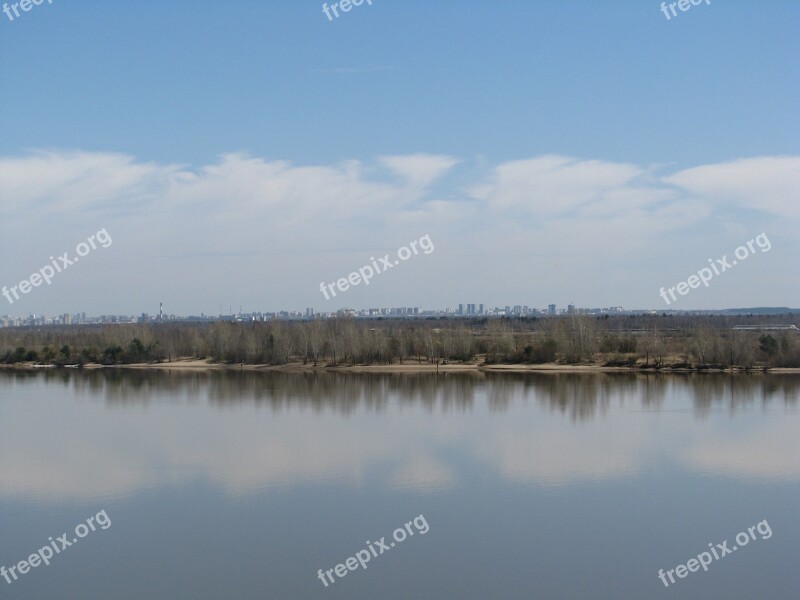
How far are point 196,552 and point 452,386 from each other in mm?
18098

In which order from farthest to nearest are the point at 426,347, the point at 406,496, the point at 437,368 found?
the point at 426,347
the point at 437,368
the point at 406,496

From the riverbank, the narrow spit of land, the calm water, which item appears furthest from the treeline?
the calm water

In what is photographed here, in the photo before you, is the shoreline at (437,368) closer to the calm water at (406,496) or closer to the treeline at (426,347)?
the treeline at (426,347)

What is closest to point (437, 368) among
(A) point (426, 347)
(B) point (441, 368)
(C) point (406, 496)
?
(B) point (441, 368)

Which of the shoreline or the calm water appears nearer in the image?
the calm water

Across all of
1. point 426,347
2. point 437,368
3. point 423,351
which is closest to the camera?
point 437,368

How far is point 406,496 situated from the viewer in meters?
11.5

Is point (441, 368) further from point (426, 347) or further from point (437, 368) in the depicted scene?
point (426, 347)

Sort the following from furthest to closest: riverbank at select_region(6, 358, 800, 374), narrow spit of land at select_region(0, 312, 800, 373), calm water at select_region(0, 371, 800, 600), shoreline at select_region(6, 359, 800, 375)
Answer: narrow spit of land at select_region(0, 312, 800, 373) < riverbank at select_region(6, 358, 800, 374) < shoreline at select_region(6, 359, 800, 375) < calm water at select_region(0, 371, 800, 600)

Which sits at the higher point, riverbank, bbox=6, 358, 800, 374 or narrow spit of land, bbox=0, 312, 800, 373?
narrow spit of land, bbox=0, 312, 800, 373

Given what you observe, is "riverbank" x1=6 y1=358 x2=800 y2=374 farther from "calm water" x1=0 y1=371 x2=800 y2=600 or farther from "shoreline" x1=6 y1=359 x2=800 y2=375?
"calm water" x1=0 y1=371 x2=800 y2=600

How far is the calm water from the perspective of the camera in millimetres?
8484

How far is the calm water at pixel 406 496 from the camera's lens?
848cm

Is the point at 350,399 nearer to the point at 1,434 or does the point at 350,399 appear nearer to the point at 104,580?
the point at 1,434
